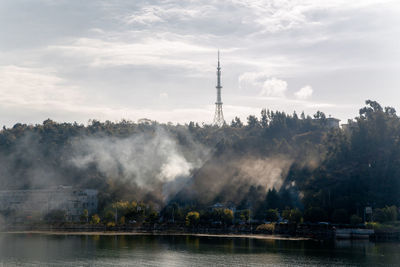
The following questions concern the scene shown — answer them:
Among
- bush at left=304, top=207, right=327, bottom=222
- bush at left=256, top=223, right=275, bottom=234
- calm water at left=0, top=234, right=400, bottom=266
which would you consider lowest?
calm water at left=0, top=234, right=400, bottom=266

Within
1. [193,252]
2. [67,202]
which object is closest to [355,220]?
[193,252]

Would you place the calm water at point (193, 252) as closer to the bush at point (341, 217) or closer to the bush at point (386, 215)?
the bush at point (386, 215)

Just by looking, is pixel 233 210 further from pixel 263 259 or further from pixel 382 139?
pixel 263 259

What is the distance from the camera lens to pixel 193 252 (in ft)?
359

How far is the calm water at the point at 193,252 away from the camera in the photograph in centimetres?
9657

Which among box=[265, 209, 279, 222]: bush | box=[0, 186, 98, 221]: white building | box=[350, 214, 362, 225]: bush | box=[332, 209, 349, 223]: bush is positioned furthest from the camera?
box=[0, 186, 98, 221]: white building

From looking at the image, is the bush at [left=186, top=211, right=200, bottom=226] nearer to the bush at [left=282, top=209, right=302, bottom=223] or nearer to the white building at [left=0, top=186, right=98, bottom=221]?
the bush at [left=282, top=209, right=302, bottom=223]

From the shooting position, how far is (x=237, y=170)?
193 meters

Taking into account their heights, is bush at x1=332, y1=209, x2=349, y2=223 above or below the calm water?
above

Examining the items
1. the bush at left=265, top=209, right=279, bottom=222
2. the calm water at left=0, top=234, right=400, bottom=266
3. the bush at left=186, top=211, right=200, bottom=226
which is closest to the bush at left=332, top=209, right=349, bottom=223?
the calm water at left=0, top=234, right=400, bottom=266

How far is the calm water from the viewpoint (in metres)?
96.6

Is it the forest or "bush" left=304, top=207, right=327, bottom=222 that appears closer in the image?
"bush" left=304, top=207, right=327, bottom=222

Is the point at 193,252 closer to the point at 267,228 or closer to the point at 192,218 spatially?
the point at 267,228

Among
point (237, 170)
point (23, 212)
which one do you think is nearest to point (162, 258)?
point (237, 170)
